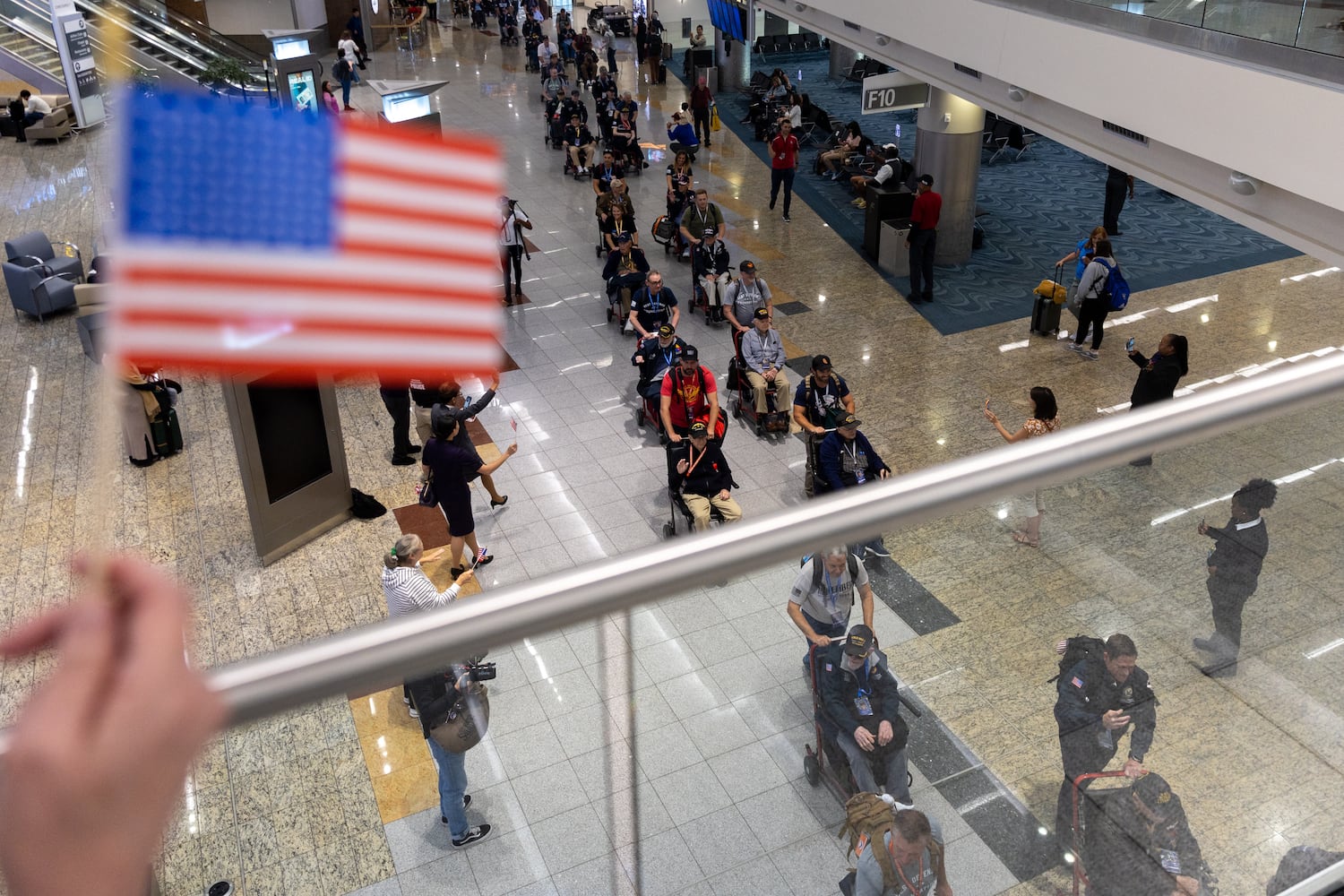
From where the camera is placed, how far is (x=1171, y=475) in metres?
2.28

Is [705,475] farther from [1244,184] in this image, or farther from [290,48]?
[290,48]

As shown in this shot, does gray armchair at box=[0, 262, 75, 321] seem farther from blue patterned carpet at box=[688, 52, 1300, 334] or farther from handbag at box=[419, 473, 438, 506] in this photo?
blue patterned carpet at box=[688, 52, 1300, 334]

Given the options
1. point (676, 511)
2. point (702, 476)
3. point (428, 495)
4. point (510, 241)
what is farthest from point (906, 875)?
point (510, 241)

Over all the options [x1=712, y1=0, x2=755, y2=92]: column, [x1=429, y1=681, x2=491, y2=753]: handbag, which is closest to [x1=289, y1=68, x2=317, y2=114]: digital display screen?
[x1=712, y1=0, x2=755, y2=92]: column

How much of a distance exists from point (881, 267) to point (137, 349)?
14.5 m

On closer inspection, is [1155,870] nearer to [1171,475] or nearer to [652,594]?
[1171,475]

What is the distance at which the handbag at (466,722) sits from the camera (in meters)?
1.69

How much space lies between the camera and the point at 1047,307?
12992 millimetres

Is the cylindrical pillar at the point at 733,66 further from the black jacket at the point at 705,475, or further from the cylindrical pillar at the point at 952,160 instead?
the black jacket at the point at 705,475

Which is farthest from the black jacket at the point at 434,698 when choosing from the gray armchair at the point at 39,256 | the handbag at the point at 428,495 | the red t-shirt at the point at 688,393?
the gray armchair at the point at 39,256

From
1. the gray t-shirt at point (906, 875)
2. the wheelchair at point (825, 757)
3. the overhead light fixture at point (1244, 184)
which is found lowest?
the overhead light fixture at point (1244, 184)

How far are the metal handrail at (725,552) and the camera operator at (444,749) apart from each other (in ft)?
1.04

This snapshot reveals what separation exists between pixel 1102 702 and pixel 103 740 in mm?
2039

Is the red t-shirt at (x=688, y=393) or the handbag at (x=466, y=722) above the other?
the handbag at (x=466, y=722)
